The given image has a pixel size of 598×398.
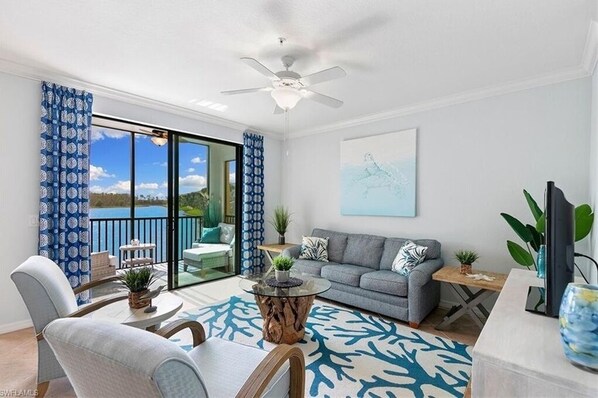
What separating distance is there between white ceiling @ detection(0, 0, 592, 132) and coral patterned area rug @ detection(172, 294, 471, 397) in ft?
8.58

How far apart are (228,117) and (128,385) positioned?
418 centimetres

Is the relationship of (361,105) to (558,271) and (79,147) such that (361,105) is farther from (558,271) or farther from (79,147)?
(79,147)

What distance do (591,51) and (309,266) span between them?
3506 millimetres

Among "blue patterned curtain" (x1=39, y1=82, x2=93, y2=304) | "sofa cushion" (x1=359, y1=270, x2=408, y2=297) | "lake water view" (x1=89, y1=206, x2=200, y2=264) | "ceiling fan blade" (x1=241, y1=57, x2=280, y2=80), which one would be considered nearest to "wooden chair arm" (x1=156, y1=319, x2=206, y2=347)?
"ceiling fan blade" (x1=241, y1=57, x2=280, y2=80)

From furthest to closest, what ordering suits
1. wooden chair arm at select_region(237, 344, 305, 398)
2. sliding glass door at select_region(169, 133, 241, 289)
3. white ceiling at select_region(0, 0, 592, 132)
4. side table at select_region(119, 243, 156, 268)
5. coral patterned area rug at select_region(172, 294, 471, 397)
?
side table at select_region(119, 243, 156, 268) < sliding glass door at select_region(169, 133, 241, 289) < coral patterned area rug at select_region(172, 294, 471, 397) < white ceiling at select_region(0, 0, 592, 132) < wooden chair arm at select_region(237, 344, 305, 398)

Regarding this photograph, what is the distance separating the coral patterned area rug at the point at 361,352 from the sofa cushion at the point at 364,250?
2.39 feet

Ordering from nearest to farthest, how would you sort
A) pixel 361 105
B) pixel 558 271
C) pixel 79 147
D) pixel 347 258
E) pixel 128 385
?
pixel 128 385
pixel 558 271
pixel 79 147
pixel 361 105
pixel 347 258

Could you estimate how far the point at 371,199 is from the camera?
4309mm

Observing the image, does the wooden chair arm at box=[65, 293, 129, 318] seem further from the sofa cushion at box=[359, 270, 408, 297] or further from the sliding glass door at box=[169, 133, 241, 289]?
the sofa cushion at box=[359, 270, 408, 297]

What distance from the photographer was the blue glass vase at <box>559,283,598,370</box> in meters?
0.83

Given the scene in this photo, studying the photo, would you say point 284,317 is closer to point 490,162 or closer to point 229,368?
point 229,368

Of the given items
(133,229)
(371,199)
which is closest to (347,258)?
(371,199)

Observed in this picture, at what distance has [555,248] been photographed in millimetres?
1197

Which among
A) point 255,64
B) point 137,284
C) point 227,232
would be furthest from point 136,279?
point 227,232
